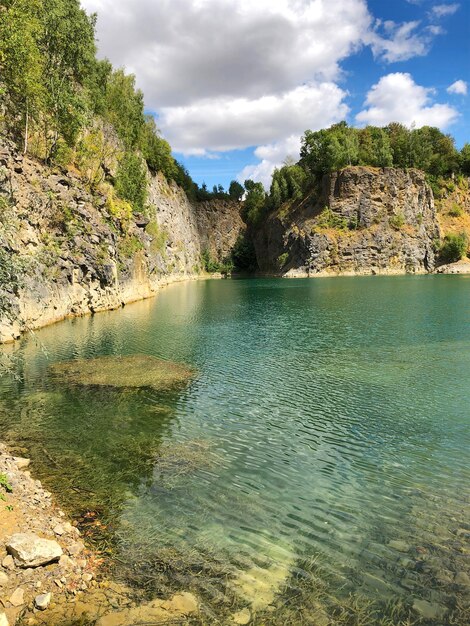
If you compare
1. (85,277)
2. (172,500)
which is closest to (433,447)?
(172,500)

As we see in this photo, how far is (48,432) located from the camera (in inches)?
620

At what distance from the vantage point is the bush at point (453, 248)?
12356 cm

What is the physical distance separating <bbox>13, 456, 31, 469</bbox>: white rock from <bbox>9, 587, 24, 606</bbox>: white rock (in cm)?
555

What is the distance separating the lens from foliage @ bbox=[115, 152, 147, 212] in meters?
72.5

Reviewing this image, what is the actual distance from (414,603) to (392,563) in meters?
1.10

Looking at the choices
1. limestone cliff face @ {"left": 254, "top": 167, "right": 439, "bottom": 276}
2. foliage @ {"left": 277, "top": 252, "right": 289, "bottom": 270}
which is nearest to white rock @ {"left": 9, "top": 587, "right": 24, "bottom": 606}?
limestone cliff face @ {"left": 254, "top": 167, "right": 439, "bottom": 276}

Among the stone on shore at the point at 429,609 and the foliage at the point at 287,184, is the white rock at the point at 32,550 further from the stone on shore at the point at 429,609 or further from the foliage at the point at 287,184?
the foliage at the point at 287,184

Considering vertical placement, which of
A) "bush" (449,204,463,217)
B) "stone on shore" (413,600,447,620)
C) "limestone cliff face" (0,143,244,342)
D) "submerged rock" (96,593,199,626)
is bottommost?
"stone on shore" (413,600,447,620)

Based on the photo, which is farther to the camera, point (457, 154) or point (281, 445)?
point (457, 154)

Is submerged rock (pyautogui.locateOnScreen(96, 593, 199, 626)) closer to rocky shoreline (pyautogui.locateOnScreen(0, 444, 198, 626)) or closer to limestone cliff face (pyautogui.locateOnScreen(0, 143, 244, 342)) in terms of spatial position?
rocky shoreline (pyautogui.locateOnScreen(0, 444, 198, 626))

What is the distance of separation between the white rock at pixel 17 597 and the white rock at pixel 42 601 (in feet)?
0.72

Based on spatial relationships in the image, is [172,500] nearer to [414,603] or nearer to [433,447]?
[414,603]

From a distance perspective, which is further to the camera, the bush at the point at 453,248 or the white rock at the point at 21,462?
the bush at the point at 453,248

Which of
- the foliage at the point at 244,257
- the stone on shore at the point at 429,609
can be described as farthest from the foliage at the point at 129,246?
the foliage at the point at 244,257
